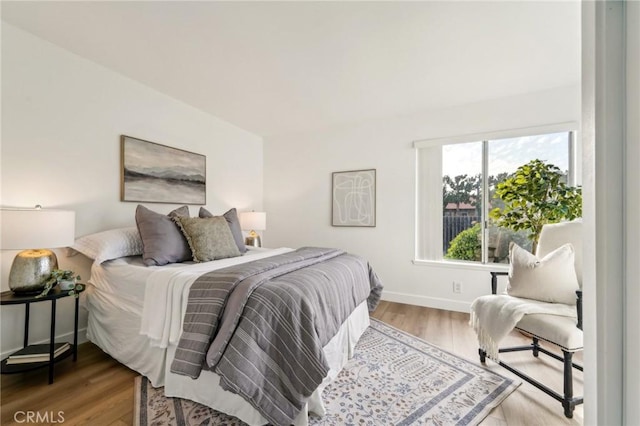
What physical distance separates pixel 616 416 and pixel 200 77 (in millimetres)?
3192

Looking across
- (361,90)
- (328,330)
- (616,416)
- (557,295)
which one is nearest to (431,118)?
(361,90)

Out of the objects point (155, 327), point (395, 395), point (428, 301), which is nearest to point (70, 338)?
point (155, 327)

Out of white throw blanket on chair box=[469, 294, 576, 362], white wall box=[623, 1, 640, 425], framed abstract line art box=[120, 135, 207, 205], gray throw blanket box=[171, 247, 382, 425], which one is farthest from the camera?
framed abstract line art box=[120, 135, 207, 205]

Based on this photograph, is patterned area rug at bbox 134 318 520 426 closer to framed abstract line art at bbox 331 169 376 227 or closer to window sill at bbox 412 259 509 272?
window sill at bbox 412 259 509 272

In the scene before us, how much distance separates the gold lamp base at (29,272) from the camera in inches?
71.7

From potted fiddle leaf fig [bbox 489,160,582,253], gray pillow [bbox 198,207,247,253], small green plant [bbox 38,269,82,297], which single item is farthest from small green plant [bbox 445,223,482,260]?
small green plant [bbox 38,269,82,297]

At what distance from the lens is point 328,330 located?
1.65 meters

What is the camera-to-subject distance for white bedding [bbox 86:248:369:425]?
1.52 meters

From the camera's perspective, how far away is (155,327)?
5.52 ft

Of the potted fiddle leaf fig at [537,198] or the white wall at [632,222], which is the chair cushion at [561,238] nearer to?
the potted fiddle leaf fig at [537,198]

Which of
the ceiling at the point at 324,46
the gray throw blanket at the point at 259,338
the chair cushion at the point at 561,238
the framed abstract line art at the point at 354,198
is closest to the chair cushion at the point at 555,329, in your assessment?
the chair cushion at the point at 561,238

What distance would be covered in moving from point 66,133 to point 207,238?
145 centimetres

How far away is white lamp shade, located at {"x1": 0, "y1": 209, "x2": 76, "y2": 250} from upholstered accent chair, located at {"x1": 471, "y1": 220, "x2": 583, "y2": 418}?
302 centimetres

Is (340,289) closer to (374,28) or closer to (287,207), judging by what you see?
(374,28)
